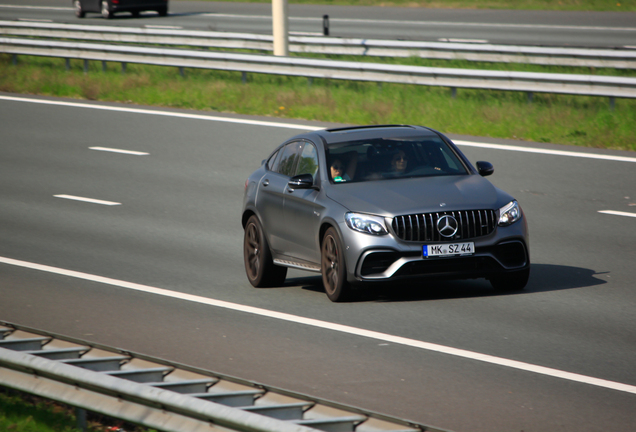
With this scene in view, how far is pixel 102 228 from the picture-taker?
544 inches

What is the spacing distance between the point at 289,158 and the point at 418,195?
2.08 m

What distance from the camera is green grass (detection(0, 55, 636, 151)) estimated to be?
18531 mm

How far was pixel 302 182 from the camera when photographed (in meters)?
9.88

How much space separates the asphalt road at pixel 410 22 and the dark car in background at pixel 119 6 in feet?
1.44

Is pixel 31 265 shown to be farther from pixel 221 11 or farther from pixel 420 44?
pixel 221 11

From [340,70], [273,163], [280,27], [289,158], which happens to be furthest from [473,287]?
[280,27]

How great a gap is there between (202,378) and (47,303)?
4.63 metres

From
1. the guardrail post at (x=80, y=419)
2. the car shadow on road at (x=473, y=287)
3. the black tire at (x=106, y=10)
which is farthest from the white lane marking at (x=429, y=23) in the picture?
the guardrail post at (x=80, y=419)

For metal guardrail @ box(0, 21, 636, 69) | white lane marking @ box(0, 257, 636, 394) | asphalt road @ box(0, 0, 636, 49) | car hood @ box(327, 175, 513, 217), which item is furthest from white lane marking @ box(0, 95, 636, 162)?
white lane marking @ box(0, 257, 636, 394)

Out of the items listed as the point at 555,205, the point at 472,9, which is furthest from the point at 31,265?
the point at 472,9

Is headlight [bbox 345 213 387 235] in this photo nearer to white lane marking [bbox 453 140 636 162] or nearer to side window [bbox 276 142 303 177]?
side window [bbox 276 142 303 177]

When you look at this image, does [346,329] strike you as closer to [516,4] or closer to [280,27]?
[280,27]

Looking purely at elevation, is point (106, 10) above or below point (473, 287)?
above

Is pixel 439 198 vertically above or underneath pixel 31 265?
above
